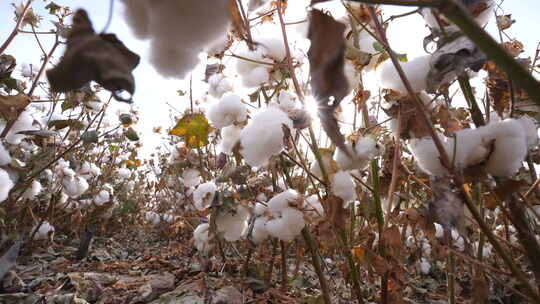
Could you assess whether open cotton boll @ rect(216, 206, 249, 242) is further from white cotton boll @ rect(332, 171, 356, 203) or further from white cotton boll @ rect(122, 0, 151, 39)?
white cotton boll @ rect(122, 0, 151, 39)

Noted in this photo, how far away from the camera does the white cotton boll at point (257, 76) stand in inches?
38.5

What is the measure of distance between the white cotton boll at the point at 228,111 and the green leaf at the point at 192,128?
0.22 metres

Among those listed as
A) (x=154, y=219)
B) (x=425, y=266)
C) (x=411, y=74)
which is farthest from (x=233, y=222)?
(x=154, y=219)

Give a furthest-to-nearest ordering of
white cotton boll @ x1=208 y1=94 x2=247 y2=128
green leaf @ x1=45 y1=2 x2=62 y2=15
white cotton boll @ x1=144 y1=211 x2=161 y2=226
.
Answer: white cotton boll @ x1=144 y1=211 x2=161 y2=226 → green leaf @ x1=45 y1=2 x2=62 y2=15 → white cotton boll @ x1=208 y1=94 x2=247 y2=128

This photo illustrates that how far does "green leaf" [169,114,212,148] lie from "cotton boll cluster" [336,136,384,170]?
547 mm

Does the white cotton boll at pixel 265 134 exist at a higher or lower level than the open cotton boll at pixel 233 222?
higher

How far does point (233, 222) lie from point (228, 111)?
425 mm

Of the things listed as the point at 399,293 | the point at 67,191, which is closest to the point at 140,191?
the point at 67,191

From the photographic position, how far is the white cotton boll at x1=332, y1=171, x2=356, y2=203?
845mm

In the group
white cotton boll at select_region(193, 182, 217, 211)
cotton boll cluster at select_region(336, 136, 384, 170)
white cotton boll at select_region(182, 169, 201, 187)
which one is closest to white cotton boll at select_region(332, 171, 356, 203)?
cotton boll cluster at select_region(336, 136, 384, 170)

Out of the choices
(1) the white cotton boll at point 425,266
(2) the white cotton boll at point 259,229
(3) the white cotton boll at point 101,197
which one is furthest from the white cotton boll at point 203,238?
(3) the white cotton boll at point 101,197

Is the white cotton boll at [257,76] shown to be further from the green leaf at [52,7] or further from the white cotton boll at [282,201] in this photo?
the green leaf at [52,7]

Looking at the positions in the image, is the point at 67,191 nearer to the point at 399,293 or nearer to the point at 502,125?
the point at 399,293

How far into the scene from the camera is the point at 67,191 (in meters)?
2.10
